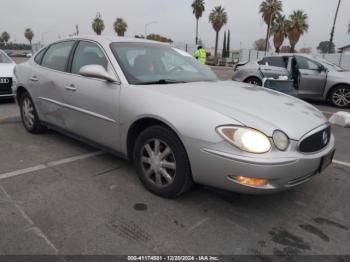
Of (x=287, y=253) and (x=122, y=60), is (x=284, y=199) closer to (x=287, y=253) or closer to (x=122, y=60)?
(x=287, y=253)

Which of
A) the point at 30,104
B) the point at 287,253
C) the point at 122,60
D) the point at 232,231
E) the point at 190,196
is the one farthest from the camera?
the point at 30,104

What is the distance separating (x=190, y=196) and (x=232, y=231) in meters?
0.66

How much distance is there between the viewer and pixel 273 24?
4572 centimetres

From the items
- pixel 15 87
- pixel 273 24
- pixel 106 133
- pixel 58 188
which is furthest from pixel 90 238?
pixel 273 24

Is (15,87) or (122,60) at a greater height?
(122,60)

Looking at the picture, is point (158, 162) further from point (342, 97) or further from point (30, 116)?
point (342, 97)

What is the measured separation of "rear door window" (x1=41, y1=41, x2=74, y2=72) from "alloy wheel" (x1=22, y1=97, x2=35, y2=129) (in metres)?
0.72

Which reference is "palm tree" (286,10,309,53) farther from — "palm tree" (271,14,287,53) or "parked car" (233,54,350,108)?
"parked car" (233,54,350,108)

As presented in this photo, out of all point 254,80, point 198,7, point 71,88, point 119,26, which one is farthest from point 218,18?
point 71,88

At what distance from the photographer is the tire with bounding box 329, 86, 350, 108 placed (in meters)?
8.59

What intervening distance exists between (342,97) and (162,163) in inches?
294

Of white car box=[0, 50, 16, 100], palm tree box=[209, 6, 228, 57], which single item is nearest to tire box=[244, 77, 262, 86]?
white car box=[0, 50, 16, 100]

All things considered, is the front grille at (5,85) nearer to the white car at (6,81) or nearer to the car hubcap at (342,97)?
the white car at (6,81)

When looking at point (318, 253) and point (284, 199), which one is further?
point (284, 199)
